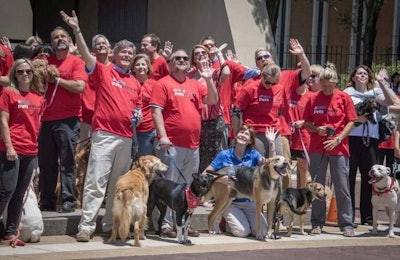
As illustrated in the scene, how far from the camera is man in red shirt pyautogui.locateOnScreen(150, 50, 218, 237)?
12656 mm

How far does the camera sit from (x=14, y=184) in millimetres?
11344

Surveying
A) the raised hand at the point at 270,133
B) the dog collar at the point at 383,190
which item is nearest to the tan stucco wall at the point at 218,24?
the dog collar at the point at 383,190

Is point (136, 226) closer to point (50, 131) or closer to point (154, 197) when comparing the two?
point (154, 197)

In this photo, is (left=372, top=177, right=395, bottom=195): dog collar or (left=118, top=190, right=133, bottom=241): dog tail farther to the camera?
(left=372, top=177, right=395, bottom=195): dog collar

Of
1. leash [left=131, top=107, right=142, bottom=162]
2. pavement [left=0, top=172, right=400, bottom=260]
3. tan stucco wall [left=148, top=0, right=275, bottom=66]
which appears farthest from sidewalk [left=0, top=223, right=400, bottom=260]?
tan stucco wall [left=148, top=0, right=275, bottom=66]

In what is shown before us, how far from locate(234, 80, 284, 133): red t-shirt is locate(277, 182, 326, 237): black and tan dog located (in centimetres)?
87

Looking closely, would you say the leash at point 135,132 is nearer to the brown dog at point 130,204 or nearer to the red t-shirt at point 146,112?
the red t-shirt at point 146,112

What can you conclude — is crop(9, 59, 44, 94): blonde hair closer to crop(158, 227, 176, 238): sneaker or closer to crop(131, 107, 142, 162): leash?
crop(131, 107, 142, 162): leash

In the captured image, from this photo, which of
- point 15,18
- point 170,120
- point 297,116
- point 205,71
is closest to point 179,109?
point 170,120

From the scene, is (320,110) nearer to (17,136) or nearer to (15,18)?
(17,136)

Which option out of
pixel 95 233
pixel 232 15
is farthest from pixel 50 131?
pixel 232 15

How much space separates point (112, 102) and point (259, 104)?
2.24 m

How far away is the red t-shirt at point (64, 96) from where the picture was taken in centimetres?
1284

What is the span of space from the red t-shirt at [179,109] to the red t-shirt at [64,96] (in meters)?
1.00
